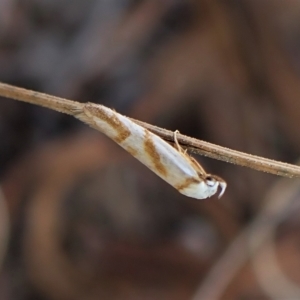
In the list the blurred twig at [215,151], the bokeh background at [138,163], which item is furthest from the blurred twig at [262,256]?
the blurred twig at [215,151]

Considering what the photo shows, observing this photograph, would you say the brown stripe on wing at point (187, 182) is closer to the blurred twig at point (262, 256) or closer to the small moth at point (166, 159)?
the small moth at point (166, 159)

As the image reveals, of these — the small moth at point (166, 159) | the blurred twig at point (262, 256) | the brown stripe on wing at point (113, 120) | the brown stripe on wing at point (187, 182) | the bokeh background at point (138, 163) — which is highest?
the bokeh background at point (138, 163)

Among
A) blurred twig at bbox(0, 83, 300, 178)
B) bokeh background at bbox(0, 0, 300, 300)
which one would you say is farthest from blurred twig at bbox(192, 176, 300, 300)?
blurred twig at bbox(0, 83, 300, 178)

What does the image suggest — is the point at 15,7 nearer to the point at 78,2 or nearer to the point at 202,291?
the point at 78,2

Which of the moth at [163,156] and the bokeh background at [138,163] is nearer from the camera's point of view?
the moth at [163,156]

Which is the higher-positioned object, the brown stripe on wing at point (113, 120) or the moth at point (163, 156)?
the brown stripe on wing at point (113, 120)

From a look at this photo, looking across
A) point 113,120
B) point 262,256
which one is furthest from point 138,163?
point 113,120

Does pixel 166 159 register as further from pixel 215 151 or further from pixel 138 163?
pixel 138 163
